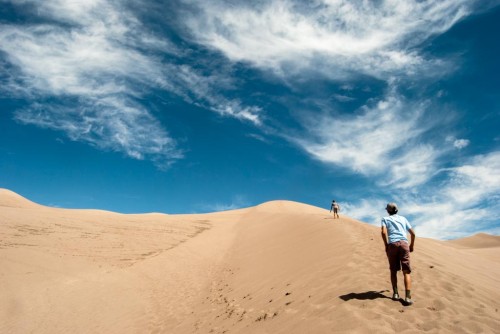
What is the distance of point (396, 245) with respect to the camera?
6871 millimetres

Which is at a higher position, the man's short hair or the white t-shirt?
the man's short hair

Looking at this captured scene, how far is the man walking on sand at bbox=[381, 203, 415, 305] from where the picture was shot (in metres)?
Answer: 6.72

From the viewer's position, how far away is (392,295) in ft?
23.2

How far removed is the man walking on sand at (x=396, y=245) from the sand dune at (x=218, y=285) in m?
0.50

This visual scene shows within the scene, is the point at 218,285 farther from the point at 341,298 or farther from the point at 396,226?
the point at 396,226

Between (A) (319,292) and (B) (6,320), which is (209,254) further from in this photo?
(A) (319,292)

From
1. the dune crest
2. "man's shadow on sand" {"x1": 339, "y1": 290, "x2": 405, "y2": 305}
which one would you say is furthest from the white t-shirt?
the dune crest

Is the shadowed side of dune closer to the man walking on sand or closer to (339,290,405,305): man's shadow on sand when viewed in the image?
(339,290,405,305): man's shadow on sand

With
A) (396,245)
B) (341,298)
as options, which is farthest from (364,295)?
(396,245)

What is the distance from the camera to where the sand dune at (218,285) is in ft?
21.3

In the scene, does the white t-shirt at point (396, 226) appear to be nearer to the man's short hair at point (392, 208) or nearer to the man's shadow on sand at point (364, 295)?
the man's short hair at point (392, 208)

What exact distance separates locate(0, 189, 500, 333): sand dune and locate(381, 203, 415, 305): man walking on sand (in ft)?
1.63

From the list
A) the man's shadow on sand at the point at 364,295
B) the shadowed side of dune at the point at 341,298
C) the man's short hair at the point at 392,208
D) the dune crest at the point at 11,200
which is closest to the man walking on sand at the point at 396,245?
the man's short hair at the point at 392,208

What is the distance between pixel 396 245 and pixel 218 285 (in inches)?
365
